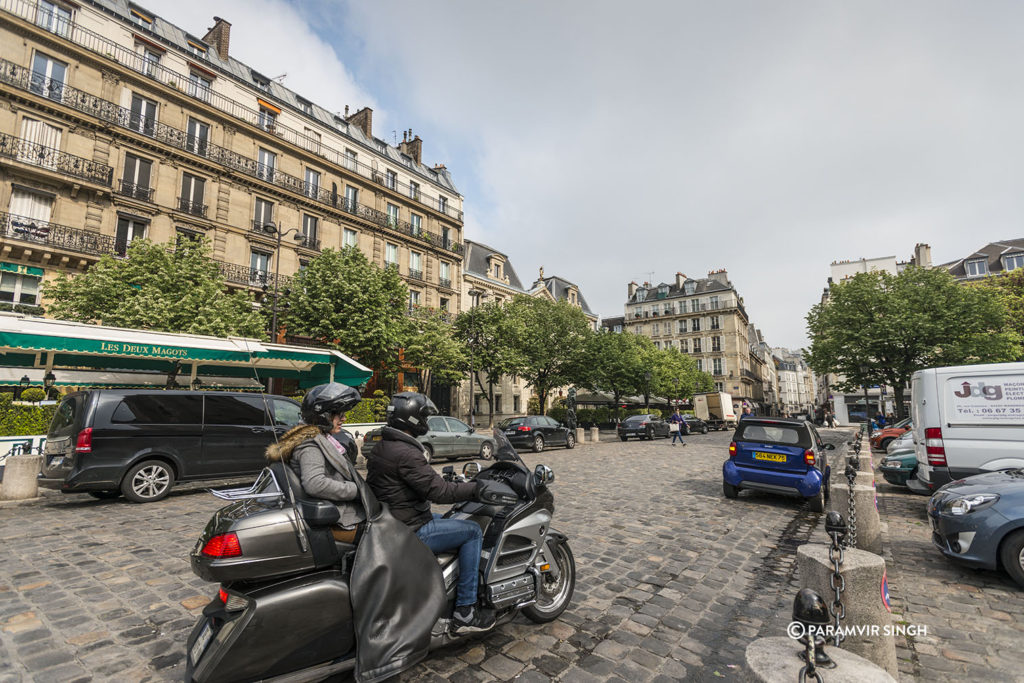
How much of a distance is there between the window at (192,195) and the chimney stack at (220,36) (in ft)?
30.4

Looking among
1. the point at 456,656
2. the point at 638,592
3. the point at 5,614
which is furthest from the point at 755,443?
the point at 5,614

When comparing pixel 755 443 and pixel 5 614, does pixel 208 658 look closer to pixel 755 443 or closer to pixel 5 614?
pixel 5 614

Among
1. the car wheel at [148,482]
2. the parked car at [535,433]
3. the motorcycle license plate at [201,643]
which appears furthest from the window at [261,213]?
the motorcycle license plate at [201,643]

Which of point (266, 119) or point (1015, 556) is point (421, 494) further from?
point (266, 119)

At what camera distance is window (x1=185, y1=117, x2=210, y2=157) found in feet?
78.6

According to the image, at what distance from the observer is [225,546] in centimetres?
229

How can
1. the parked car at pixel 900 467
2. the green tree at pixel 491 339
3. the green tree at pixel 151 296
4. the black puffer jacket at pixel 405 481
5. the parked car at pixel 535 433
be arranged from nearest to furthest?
1. the black puffer jacket at pixel 405 481
2. the parked car at pixel 900 467
3. the green tree at pixel 151 296
4. the parked car at pixel 535 433
5. the green tree at pixel 491 339

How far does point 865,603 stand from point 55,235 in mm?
27660

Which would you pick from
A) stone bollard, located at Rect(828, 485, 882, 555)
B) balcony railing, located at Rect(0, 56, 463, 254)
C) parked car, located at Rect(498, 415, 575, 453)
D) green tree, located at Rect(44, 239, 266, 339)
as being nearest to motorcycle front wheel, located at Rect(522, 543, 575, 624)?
stone bollard, located at Rect(828, 485, 882, 555)

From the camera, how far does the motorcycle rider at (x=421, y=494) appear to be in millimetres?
3072

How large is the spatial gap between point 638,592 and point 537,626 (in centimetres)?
124

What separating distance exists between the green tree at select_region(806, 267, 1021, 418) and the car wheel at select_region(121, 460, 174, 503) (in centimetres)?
3131

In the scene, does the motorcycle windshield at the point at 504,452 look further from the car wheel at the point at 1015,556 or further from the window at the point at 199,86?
the window at the point at 199,86

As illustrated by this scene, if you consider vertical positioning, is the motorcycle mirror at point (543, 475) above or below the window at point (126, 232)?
below
